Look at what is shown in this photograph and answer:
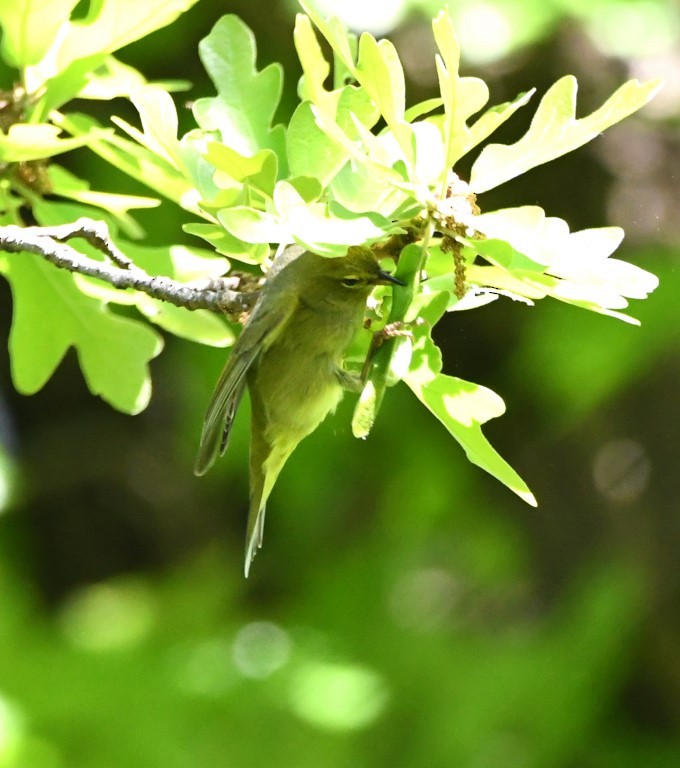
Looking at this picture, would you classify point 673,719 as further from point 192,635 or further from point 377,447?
point 192,635

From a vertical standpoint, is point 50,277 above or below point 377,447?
above

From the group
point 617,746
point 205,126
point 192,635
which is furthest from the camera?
point 617,746

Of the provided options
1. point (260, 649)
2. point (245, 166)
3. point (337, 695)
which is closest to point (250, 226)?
point (245, 166)

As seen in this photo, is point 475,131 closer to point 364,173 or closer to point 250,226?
point 364,173

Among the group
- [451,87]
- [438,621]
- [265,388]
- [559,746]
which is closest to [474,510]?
[438,621]

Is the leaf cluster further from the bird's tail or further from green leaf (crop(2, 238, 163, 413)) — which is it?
the bird's tail

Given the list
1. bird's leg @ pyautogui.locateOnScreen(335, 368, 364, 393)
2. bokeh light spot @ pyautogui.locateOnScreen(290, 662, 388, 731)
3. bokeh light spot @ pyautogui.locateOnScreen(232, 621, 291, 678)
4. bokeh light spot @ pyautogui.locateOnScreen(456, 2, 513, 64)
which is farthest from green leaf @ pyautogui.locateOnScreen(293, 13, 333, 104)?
bokeh light spot @ pyautogui.locateOnScreen(232, 621, 291, 678)

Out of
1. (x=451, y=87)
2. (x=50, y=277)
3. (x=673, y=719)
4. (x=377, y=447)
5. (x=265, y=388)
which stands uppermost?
(x=451, y=87)

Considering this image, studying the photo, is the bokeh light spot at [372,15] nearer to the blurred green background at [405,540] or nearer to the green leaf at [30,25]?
the blurred green background at [405,540]
